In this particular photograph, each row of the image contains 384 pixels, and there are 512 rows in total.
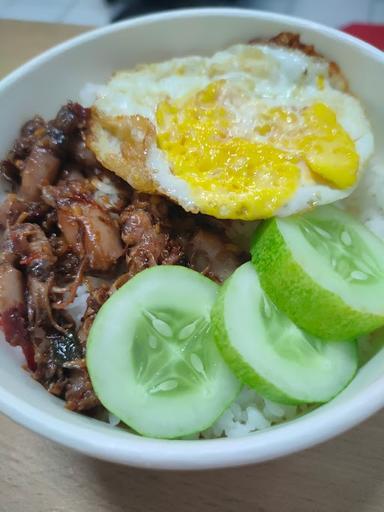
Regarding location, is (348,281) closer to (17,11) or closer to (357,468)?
(357,468)

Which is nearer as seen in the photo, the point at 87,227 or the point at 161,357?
the point at 161,357

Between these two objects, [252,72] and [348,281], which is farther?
[252,72]

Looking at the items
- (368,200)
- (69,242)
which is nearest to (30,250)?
(69,242)

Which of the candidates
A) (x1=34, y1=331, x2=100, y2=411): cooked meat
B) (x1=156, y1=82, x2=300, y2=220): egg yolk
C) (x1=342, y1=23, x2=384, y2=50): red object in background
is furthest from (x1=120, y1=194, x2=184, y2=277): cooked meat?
(x1=342, y1=23, x2=384, y2=50): red object in background

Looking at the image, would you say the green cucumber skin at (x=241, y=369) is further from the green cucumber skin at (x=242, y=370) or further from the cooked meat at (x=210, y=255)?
the cooked meat at (x=210, y=255)

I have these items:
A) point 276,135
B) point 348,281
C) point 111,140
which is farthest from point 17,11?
point 348,281

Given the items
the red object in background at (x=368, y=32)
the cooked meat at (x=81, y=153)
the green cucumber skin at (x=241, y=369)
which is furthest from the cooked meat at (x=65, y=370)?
the red object in background at (x=368, y=32)

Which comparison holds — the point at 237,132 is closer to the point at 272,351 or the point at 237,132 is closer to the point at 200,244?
the point at 200,244
